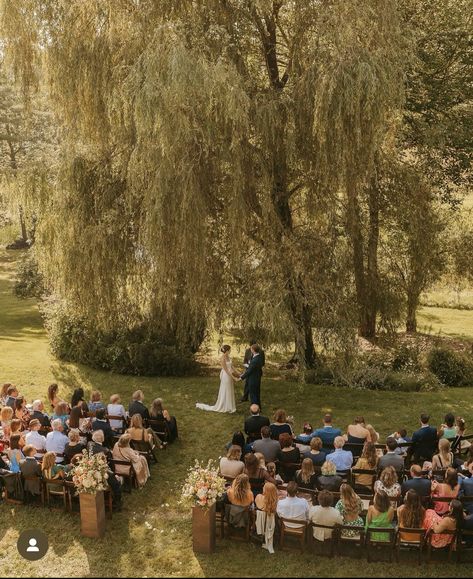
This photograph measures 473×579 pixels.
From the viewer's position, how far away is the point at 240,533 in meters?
9.69

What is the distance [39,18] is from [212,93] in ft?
18.4

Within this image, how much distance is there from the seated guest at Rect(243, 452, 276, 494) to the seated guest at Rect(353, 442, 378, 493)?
1.51m

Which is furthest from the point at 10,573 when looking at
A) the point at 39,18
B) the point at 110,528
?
the point at 39,18

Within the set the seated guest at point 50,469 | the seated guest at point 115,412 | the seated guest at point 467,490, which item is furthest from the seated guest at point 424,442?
the seated guest at point 50,469

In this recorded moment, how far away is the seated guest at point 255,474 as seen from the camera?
10141 millimetres

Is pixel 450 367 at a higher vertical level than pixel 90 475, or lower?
higher

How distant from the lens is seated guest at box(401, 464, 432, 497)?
32.0ft

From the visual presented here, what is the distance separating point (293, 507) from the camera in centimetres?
926

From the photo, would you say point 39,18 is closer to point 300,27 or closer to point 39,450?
point 300,27

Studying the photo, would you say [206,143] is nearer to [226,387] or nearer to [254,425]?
[226,387]

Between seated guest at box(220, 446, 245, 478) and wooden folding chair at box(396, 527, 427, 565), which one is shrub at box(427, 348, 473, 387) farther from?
wooden folding chair at box(396, 527, 427, 565)

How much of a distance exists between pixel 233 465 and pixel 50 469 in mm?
3021

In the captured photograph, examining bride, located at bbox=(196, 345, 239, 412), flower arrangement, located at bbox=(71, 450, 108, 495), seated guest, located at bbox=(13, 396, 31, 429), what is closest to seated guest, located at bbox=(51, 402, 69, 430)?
seated guest, located at bbox=(13, 396, 31, 429)

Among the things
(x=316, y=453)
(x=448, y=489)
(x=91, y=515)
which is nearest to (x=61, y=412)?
(x=91, y=515)
